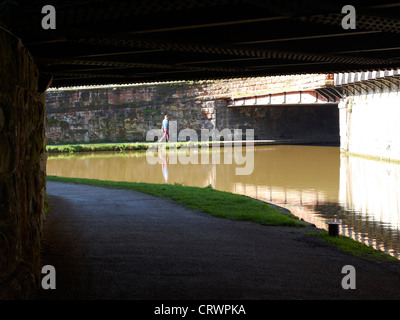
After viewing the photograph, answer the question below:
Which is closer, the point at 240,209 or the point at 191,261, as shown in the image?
the point at 191,261

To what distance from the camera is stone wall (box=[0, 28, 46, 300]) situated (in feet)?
13.1

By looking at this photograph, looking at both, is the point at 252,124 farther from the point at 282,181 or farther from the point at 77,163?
the point at 282,181

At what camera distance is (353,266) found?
669 cm

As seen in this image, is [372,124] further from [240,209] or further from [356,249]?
[356,249]

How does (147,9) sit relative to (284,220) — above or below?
above

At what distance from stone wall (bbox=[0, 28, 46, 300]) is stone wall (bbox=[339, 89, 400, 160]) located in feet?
66.6

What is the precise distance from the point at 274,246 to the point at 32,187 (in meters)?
3.60

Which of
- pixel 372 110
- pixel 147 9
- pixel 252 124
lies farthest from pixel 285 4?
pixel 252 124

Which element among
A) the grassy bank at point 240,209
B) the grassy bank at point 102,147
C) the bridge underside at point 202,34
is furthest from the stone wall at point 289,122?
the bridge underside at point 202,34

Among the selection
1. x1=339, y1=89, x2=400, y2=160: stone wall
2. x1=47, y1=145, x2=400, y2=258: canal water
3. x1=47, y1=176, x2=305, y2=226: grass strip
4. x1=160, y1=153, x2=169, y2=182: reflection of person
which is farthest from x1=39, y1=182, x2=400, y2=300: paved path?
x1=339, y1=89, x2=400, y2=160: stone wall

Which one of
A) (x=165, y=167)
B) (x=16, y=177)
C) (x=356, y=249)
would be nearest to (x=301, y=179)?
(x=165, y=167)

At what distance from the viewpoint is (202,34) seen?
5.57 meters

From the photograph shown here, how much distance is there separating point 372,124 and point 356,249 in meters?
19.4

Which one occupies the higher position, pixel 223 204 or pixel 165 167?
pixel 165 167
